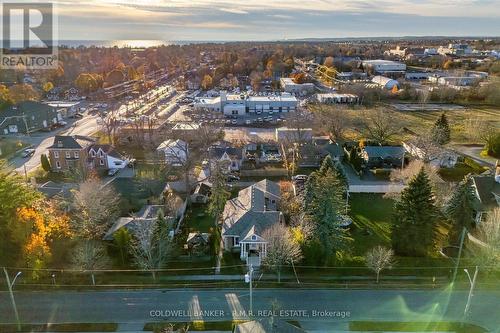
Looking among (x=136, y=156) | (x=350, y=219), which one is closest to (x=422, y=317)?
(x=350, y=219)

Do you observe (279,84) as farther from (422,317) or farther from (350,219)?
(422,317)

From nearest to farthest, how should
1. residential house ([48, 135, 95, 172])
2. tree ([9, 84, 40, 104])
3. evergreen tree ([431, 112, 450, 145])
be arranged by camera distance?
1. residential house ([48, 135, 95, 172])
2. evergreen tree ([431, 112, 450, 145])
3. tree ([9, 84, 40, 104])

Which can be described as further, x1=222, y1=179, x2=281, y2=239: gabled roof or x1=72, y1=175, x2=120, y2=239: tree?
x1=72, y1=175, x2=120, y2=239: tree

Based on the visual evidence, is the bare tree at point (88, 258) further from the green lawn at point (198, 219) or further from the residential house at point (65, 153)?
the residential house at point (65, 153)

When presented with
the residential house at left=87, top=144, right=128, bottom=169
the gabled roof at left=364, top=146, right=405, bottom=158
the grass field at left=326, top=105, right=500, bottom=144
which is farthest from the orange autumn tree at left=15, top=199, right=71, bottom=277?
the grass field at left=326, top=105, right=500, bottom=144

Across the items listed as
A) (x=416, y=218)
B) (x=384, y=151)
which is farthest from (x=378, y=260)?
(x=384, y=151)

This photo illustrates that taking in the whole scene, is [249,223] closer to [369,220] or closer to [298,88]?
[369,220]

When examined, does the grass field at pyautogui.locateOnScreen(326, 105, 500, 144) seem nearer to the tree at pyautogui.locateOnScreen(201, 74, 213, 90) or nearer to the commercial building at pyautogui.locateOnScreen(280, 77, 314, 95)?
the commercial building at pyautogui.locateOnScreen(280, 77, 314, 95)
